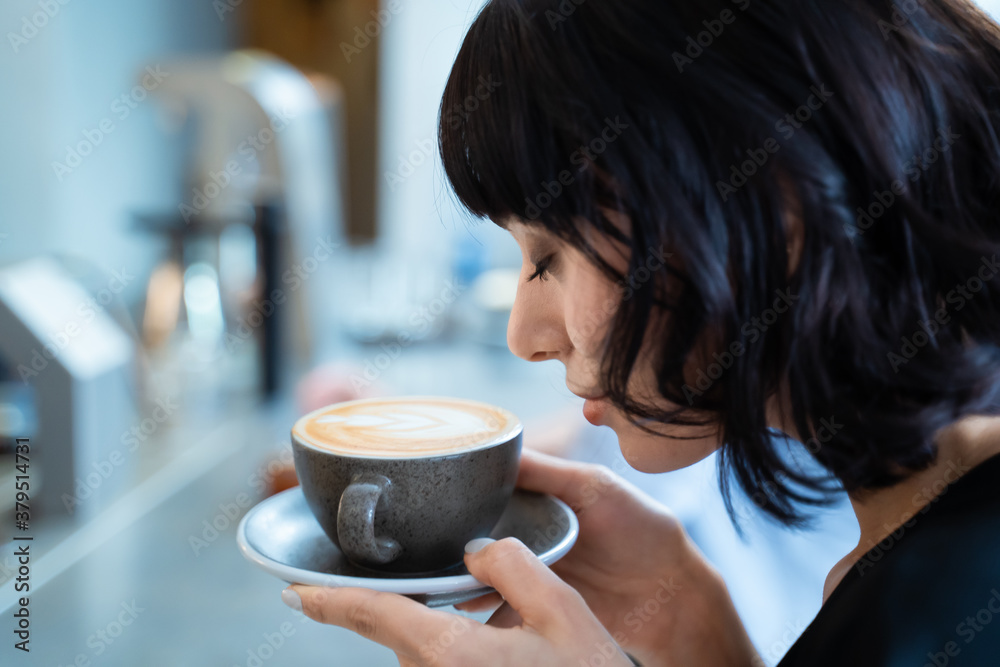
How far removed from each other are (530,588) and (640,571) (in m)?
0.25

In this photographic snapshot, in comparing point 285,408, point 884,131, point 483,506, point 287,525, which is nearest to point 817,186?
point 884,131

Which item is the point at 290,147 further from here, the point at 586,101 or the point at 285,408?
the point at 586,101

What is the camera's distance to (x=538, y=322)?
47 cm

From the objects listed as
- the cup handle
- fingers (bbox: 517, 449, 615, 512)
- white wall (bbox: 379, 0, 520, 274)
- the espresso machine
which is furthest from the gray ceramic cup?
white wall (bbox: 379, 0, 520, 274)

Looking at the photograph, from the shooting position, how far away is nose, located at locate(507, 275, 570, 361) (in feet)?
1.53

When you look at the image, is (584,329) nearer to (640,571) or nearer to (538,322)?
(538,322)

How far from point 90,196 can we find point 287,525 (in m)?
1.30

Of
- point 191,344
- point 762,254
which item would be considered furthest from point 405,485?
point 191,344

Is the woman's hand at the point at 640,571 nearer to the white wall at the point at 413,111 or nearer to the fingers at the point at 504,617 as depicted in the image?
the fingers at the point at 504,617

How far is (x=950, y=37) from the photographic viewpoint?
42 cm

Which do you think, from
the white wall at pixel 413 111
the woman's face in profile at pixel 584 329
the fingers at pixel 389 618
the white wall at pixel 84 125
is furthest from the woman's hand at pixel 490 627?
the white wall at pixel 413 111

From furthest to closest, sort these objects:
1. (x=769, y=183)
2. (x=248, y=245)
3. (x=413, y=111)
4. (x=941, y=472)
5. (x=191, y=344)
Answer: (x=413, y=111)
(x=248, y=245)
(x=191, y=344)
(x=941, y=472)
(x=769, y=183)

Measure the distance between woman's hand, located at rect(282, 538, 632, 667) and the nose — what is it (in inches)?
5.3

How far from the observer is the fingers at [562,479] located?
60 cm
